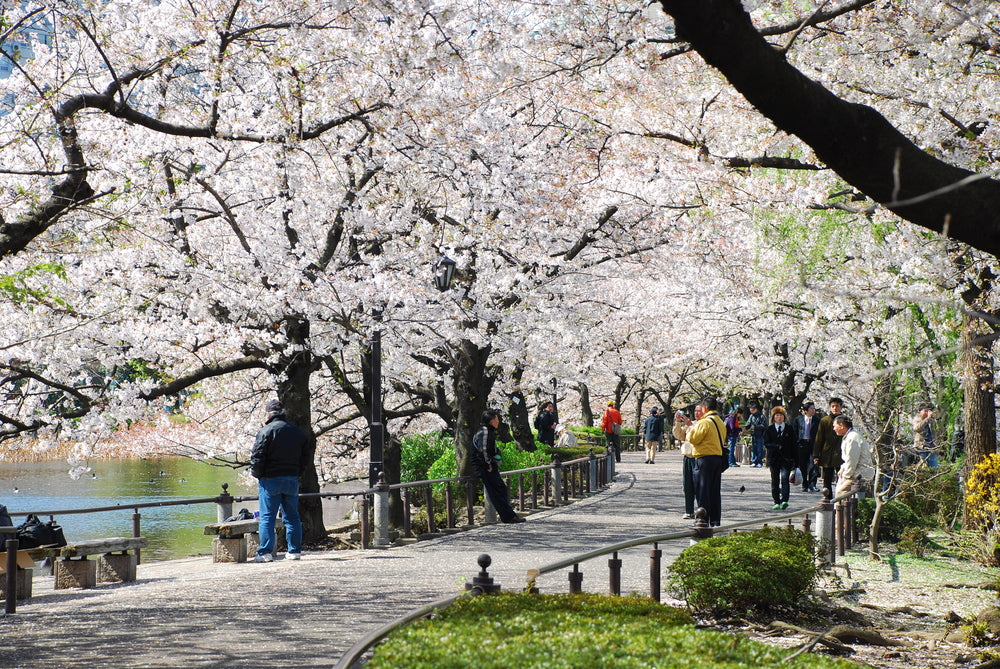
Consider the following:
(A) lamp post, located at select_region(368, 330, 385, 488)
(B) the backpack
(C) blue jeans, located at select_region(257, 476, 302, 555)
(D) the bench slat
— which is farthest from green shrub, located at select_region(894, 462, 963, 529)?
(B) the backpack

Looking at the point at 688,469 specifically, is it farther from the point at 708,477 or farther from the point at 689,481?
the point at 708,477

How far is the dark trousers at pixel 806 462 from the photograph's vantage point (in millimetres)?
21344

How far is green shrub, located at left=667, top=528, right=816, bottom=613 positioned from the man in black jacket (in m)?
6.27

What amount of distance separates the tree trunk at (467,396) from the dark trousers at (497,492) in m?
2.81

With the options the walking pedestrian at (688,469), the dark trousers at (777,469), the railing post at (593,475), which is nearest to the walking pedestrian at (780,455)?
the dark trousers at (777,469)

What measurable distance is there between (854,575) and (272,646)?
7.02m

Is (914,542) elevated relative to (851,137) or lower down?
lower down

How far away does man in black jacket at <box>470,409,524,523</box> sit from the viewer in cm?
1483

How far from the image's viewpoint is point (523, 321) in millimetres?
20188

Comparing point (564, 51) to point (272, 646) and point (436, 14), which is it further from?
point (272, 646)

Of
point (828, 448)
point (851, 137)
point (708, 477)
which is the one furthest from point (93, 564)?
point (828, 448)

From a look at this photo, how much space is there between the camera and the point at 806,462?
21.5m

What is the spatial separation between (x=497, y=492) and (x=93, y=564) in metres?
6.31

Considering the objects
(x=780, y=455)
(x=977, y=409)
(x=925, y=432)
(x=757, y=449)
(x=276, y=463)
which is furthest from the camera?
(x=757, y=449)
